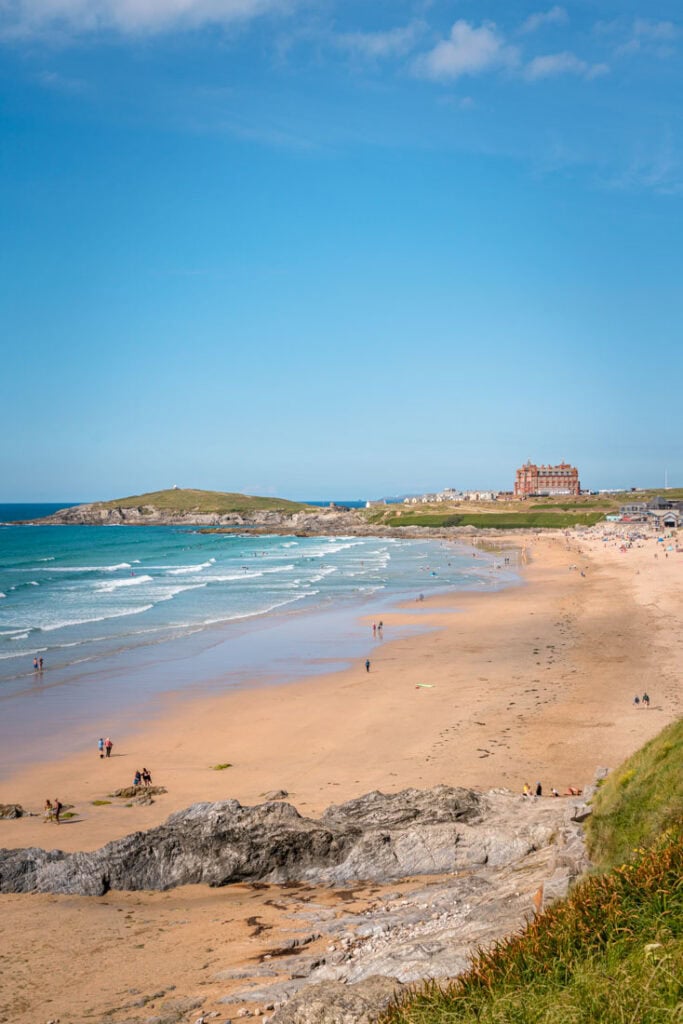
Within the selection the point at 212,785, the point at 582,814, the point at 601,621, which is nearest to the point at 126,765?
the point at 212,785

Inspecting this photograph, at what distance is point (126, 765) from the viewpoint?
971 inches

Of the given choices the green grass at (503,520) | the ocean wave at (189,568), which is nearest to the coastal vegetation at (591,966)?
the ocean wave at (189,568)

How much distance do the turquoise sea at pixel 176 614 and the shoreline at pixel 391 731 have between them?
3.42m

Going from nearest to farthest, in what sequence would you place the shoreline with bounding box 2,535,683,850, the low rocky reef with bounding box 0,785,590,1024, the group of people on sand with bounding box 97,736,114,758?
the low rocky reef with bounding box 0,785,590,1024
the shoreline with bounding box 2,535,683,850
the group of people on sand with bounding box 97,736,114,758

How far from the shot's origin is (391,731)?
27875 mm

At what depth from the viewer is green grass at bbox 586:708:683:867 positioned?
9.98m

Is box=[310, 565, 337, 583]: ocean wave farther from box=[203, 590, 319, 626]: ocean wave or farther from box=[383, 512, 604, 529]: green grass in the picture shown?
box=[383, 512, 604, 529]: green grass

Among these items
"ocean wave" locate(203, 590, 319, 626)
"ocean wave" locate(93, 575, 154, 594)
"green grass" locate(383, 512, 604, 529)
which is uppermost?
"green grass" locate(383, 512, 604, 529)

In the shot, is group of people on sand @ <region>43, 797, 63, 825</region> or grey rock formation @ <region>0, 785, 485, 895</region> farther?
group of people on sand @ <region>43, 797, 63, 825</region>

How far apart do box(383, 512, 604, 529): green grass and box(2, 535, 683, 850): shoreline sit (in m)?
106

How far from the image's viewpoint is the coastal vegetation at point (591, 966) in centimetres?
541

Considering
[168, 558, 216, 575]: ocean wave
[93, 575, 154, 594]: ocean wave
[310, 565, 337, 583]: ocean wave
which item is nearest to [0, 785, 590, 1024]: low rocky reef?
[93, 575, 154, 594]: ocean wave

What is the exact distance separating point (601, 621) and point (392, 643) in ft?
46.2

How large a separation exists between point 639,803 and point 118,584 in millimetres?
63924
